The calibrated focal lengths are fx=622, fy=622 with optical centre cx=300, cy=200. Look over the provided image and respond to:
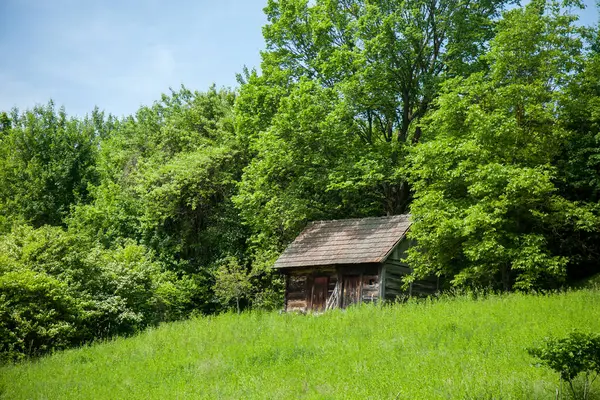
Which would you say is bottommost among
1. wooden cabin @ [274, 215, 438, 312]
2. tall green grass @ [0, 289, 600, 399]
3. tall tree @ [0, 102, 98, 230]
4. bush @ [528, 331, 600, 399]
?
tall green grass @ [0, 289, 600, 399]

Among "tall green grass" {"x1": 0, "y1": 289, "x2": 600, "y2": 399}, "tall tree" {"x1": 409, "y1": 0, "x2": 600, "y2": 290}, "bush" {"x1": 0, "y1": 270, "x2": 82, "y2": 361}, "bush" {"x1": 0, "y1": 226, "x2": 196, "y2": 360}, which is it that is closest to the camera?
"tall green grass" {"x1": 0, "y1": 289, "x2": 600, "y2": 399}

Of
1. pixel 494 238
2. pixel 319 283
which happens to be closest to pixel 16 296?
pixel 319 283

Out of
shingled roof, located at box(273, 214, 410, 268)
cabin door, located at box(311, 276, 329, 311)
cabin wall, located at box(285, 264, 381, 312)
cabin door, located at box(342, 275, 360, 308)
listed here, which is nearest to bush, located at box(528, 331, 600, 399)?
shingled roof, located at box(273, 214, 410, 268)

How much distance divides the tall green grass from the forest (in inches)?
126

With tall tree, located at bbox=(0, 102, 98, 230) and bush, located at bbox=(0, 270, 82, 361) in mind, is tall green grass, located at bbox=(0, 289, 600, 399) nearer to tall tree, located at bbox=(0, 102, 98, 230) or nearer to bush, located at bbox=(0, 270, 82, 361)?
bush, located at bbox=(0, 270, 82, 361)

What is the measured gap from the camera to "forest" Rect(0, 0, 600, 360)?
78.0ft

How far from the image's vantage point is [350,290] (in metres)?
27.5

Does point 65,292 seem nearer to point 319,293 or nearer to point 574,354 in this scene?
point 319,293

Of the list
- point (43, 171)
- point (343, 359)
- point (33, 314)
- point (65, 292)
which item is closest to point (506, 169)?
point (343, 359)

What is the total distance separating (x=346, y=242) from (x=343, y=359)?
41.0 ft

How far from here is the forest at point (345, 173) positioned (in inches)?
936

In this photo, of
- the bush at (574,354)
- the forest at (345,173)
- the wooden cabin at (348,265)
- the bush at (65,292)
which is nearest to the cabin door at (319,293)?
the wooden cabin at (348,265)

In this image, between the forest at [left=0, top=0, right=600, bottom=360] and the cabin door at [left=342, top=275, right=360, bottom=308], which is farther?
the cabin door at [left=342, top=275, right=360, bottom=308]

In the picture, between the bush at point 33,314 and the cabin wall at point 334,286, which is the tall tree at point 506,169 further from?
the bush at point 33,314
